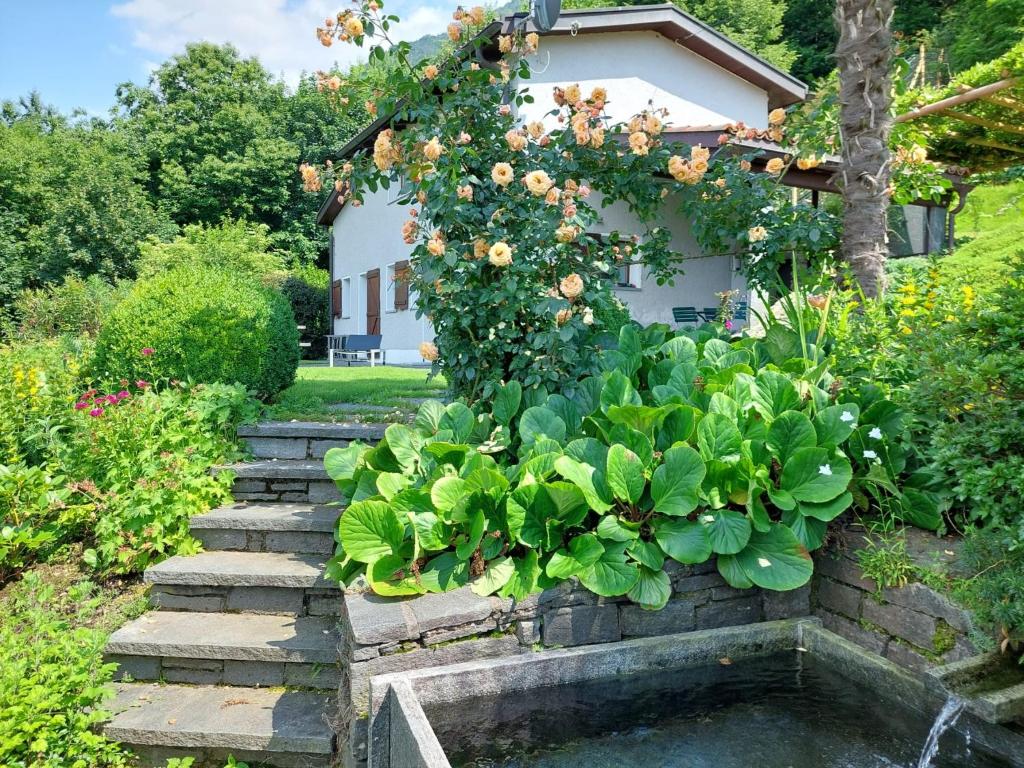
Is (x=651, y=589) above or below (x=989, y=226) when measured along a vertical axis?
below

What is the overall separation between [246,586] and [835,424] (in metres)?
2.73

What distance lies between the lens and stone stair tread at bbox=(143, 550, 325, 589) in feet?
10.5

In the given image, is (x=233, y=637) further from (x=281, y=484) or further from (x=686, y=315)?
(x=686, y=315)

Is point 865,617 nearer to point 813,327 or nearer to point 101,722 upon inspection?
point 813,327

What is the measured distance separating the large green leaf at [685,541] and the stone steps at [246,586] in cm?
151

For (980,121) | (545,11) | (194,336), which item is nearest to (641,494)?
(545,11)

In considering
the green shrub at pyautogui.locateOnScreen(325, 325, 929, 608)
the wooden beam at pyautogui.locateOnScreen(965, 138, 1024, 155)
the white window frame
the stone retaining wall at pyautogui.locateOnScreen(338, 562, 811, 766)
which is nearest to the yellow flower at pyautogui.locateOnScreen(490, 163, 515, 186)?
the green shrub at pyautogui.locateOnScreen(325, 325, 929, 608)

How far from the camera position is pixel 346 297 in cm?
1817

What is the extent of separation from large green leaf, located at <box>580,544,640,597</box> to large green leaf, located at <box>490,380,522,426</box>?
93 cm

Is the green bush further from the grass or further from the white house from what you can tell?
the grass

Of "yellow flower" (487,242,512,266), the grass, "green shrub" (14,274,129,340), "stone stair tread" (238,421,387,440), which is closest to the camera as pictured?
"yellow flower" (487,242,512,266)

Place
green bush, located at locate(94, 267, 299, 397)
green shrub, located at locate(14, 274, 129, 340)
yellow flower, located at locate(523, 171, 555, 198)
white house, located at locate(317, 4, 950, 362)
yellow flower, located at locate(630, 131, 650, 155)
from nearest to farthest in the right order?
1. yellow flower, located at locate(523, 171, 555, 198)
2. yellow flower, located at locate(630, 131, 650, 155)
3. green bush, located at locate(94, 267, 299, 397)
4. white house, located at locate(317, 4, 950, 362)
5. green shrub, located at locate(14, 274, 129, 340)

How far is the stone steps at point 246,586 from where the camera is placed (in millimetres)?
3213

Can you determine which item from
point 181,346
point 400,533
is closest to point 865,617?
point 400,533
